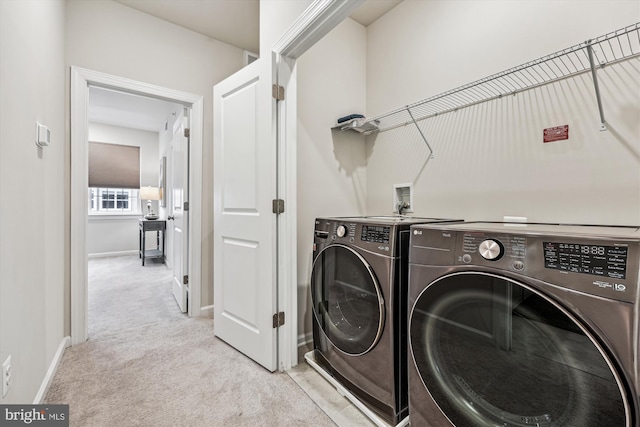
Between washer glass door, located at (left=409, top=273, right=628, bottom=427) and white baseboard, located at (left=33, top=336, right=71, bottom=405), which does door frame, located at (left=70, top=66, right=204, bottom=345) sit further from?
washer glass door, located at (left=409, top=273, right=628, bottom=427)

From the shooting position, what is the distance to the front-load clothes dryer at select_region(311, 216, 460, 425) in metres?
1.28

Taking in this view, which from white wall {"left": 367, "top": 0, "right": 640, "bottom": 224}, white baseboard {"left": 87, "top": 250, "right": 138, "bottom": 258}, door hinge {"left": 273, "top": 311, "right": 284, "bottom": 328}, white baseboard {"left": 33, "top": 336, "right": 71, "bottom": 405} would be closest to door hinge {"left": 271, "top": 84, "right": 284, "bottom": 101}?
white wall {"left": 367, "top": 0, "right": 640, "bottom": 224}

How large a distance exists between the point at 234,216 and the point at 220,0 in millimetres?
1744

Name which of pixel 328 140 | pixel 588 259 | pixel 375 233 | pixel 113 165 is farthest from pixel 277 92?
pixel 113 165

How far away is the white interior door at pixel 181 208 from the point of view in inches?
107

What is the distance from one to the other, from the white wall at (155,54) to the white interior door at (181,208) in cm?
18

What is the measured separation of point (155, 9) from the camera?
2377 mm

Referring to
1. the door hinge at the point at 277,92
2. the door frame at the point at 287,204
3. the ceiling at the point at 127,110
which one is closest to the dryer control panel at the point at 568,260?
the door frame at the point at 287,204

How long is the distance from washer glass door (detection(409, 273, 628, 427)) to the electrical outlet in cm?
152

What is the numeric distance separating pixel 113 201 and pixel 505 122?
684 centimetres

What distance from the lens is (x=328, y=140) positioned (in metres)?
2.21

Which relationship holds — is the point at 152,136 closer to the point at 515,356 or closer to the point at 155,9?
the point at 155,9

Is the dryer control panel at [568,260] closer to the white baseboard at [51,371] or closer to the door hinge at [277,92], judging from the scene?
the door hinge at [277,92]

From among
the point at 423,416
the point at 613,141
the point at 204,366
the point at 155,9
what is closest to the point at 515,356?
the point at 423,416
